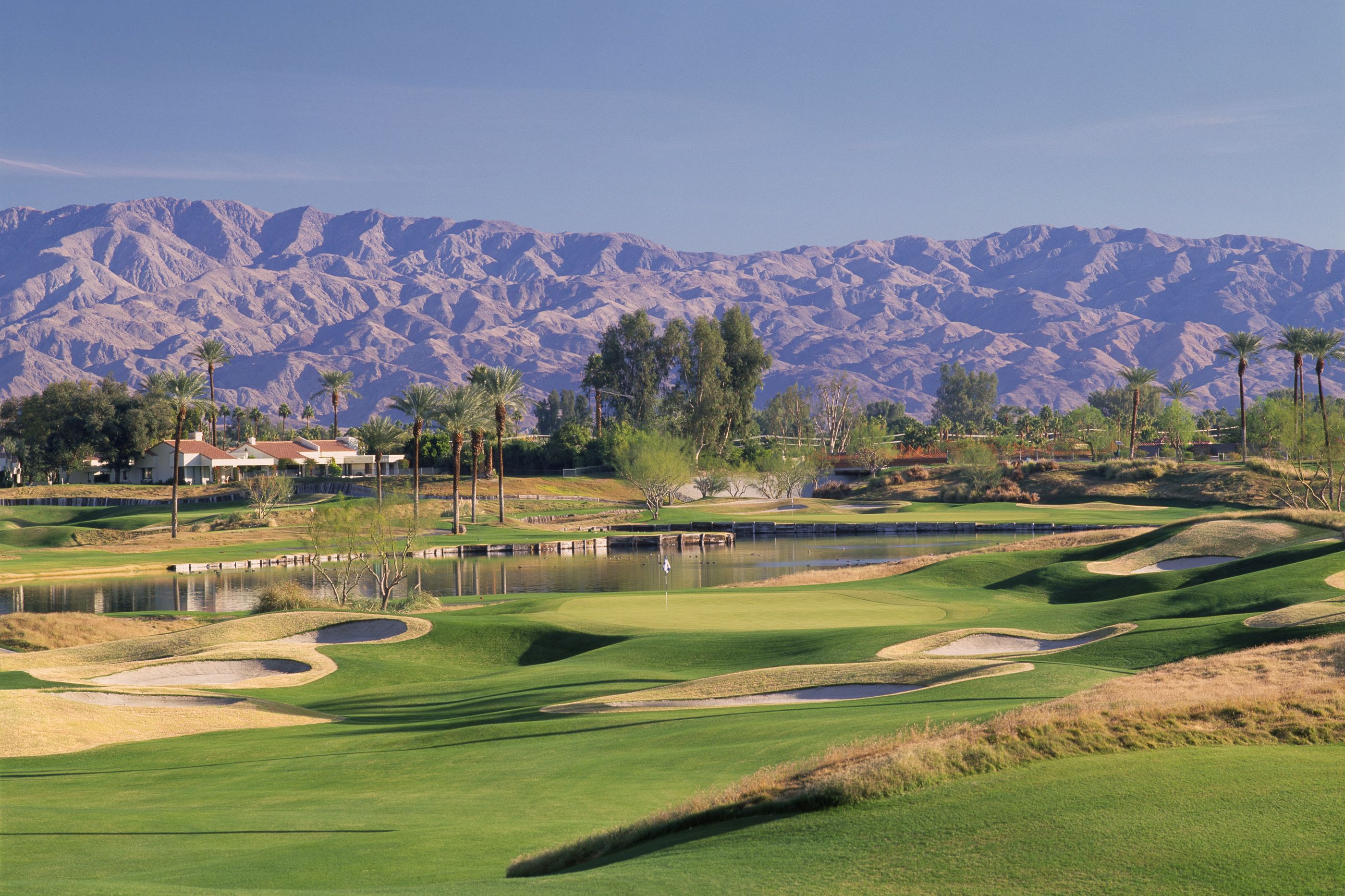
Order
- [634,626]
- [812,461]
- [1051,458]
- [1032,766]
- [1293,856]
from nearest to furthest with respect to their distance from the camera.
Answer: [1293,856]
[1032,766]
[634,626]
[812,461]
[1051,458]

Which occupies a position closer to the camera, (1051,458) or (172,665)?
(172,665)

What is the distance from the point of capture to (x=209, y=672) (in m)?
28.4

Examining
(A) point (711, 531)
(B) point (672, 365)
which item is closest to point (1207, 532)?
(A) point (711, 531)

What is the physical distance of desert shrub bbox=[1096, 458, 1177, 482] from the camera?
346ft

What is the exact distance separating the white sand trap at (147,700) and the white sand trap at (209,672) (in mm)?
2372

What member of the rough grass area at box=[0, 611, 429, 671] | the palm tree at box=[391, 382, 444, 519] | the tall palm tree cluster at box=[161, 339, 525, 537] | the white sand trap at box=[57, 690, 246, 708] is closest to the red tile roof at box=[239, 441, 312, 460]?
the tall palm tree cluster at box=[161, 339, 525, 537]

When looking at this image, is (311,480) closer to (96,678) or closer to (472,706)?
(96,678)

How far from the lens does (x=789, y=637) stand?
28734mm

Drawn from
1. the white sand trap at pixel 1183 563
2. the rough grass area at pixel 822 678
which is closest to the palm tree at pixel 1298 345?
the white sand trap at pixel 1183 563

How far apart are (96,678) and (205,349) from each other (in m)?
120

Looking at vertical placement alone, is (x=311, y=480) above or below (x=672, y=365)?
below

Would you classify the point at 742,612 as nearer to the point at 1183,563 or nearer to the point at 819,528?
the point at 1183,563

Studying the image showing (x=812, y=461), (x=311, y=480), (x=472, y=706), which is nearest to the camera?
(x=472, y=706)

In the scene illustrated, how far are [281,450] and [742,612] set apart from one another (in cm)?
10861
